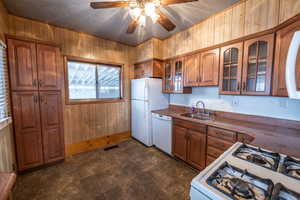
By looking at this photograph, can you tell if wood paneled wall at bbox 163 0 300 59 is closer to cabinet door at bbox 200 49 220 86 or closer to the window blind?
cabinet door at bbox 200 49 220 86

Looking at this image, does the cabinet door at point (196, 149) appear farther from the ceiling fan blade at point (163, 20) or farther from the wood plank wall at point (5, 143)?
the wood plank wall at point (5, 143)

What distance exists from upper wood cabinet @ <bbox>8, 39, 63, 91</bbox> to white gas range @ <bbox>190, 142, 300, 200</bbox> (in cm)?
263

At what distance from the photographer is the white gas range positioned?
668 millimetres

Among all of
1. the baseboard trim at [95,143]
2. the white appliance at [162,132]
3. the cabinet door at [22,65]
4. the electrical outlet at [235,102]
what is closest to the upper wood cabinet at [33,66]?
the cabinet door at [22,65]

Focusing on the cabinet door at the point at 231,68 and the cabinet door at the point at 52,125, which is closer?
the cabinet door at the point at 231,68

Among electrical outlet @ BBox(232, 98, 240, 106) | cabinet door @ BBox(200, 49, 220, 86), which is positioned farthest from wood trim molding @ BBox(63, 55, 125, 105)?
electrical outlet @ BBox(232, 98, 240, 106)

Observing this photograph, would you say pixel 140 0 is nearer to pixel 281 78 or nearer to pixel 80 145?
pixel 281 78

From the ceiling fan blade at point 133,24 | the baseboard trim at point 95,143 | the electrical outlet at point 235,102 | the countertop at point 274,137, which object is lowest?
the baseboard trim at point 95,143

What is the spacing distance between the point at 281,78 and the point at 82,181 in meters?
3.05

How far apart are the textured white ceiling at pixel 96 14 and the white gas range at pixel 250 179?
2078 mm

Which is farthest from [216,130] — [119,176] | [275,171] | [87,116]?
[87,116]

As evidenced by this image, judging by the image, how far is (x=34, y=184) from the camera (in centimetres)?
192

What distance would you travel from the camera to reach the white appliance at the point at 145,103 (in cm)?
304

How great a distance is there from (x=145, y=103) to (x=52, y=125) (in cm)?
185
